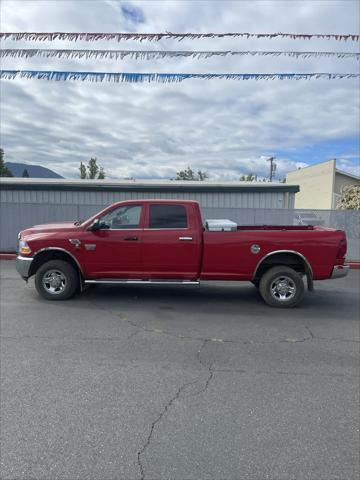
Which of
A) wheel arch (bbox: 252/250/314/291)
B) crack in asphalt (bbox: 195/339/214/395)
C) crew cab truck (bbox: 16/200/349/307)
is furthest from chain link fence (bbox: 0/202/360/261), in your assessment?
crack in asphalt (bbox: 195/339/214/395)

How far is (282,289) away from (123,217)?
3222 mm

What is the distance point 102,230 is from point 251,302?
3.14 metres

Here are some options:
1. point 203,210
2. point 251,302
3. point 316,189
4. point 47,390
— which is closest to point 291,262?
point 251,302

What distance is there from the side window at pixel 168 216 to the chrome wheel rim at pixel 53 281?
1.91 m

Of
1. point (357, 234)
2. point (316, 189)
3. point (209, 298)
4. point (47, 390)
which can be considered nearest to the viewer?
point (47, 390)

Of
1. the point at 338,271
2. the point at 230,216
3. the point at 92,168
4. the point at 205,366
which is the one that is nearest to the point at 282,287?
the point at 338,271

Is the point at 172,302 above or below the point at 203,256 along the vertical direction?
below

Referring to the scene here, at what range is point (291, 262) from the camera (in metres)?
6.70

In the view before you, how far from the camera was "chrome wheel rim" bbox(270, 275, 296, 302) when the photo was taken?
21.8 ft

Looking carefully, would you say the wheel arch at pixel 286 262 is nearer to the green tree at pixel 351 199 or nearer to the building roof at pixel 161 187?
the building roof at pixel 161 187

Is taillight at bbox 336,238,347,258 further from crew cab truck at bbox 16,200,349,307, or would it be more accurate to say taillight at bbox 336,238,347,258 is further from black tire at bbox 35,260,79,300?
black tire at bbox 35,260,79,300

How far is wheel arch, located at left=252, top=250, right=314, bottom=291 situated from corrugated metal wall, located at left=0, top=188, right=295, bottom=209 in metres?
7.53

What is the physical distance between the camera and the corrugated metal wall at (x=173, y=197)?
14117mm

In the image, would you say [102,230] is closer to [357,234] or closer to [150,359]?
[150,359]
